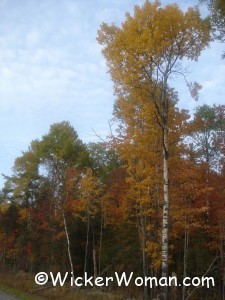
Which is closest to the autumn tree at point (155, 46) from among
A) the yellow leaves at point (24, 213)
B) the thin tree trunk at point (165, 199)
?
the thin tree trunk at point (165, 199)

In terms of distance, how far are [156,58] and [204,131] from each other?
779 inches

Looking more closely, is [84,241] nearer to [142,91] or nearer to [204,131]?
[204,131]

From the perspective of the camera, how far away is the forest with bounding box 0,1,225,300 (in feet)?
42.1

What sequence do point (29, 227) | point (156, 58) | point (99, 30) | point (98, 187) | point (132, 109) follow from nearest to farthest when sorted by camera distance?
1. point (156, 58)
2. point (99, 30)
3. point (132, 109)
4. point (98, 187)
5. point (29, 227)

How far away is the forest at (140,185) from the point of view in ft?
42.1

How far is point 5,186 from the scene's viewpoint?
3775 cm

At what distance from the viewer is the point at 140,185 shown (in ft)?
52.5

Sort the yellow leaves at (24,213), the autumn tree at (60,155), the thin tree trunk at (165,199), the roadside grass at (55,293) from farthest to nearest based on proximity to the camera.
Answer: the yellow leaves at (24,213) < the autumn tree at (60,155) < the roadside grass at (55,293) < the thin tree trunk at (165,199)

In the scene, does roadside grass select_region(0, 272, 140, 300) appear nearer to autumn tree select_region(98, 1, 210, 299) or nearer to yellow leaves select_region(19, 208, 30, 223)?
autumn tree select_region(98, 1, 210, 299)

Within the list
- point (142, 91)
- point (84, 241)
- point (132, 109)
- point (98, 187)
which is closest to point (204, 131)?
point (98, 187)

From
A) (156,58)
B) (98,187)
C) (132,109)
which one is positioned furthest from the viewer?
(98,187)

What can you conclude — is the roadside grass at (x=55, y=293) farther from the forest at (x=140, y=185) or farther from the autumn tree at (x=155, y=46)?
the autumn tree at (x=155, y=46)

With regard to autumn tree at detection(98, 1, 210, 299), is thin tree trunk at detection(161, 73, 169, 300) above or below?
below

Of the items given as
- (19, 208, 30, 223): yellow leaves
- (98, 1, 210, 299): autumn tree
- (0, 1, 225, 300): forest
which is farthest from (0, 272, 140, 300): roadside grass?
(19, 208, 30, 223): yellow leaves
